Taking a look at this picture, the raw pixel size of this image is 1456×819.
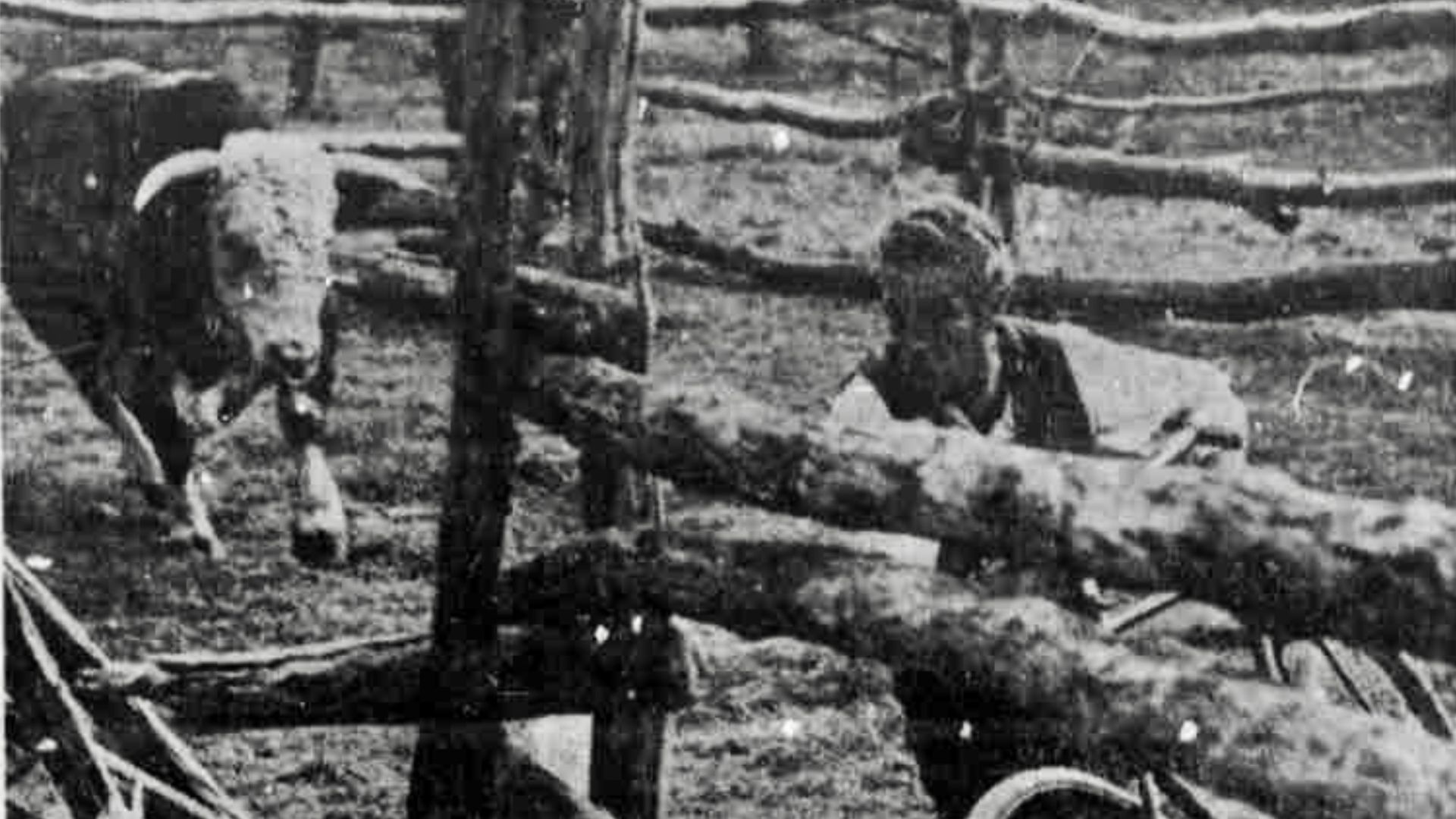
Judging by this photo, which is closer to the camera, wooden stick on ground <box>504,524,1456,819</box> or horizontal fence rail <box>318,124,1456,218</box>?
wooden stick on ground <box>504,524,1456,819</box>

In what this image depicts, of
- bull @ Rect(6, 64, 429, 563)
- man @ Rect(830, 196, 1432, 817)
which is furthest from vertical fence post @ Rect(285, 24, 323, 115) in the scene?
man @ Rect(830, 196, 1432, 817)

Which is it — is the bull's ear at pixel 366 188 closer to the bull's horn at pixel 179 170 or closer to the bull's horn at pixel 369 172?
the bull's horn at pixel 369 172

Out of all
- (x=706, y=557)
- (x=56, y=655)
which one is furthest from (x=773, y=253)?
(x=56, y=655)

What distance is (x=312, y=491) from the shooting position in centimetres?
365

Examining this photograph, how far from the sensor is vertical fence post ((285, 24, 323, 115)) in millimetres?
4164

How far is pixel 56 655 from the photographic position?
3.16 metres

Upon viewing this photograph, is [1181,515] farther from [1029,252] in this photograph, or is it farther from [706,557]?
[1029,252]

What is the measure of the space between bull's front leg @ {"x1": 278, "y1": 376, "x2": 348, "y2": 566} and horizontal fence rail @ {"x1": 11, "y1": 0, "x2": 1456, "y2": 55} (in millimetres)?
1005

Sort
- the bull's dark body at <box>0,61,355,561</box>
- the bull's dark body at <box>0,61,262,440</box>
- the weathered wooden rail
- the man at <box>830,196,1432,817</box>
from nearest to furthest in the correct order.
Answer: the man at <box>830,196,1432,817</box> → the weathered wooden rail → the bull's dark body at <box>0,61,355,561</box> → the bull's dark body at <box>0,61,262,440</box>

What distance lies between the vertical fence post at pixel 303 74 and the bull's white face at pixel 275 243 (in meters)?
0.19

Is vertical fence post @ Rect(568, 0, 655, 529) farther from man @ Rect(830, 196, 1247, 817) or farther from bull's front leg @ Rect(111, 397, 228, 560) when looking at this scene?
bull's front leg @ Rect(111, 397, 228, 560)

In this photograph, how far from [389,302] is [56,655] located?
916mm

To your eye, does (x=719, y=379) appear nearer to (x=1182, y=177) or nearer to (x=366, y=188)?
(x=366, y=188)

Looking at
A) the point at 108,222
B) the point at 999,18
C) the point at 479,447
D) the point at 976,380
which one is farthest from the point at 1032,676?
the point at 108,222
